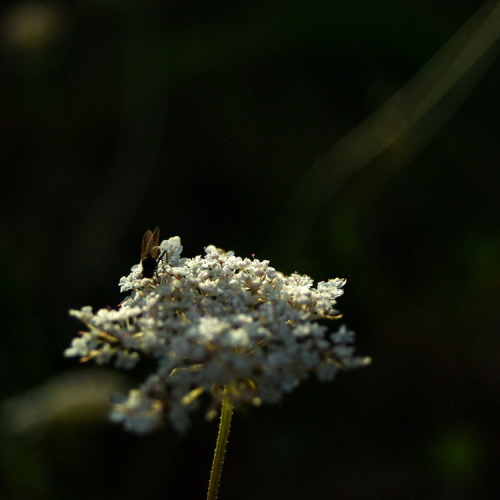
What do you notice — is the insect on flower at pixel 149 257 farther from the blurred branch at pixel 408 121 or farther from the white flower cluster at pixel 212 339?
the blurred branch at pixel 408 121

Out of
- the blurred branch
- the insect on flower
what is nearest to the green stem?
the insect on flower

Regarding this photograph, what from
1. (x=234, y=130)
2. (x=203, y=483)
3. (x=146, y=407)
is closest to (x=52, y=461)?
(x=203, y=483)

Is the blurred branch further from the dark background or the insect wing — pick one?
the insect wing

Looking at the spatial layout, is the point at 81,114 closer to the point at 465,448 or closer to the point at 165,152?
the point at 165,152

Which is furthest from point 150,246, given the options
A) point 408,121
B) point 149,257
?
point 408,121

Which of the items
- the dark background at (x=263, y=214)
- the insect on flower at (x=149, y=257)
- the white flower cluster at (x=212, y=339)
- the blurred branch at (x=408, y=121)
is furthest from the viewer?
the blurred branch at (x=408, y=121)

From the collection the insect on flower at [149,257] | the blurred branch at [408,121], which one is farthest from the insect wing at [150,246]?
the blurred branch at [408,121]

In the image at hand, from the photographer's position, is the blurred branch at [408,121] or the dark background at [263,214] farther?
the blurred branch at [408,121]

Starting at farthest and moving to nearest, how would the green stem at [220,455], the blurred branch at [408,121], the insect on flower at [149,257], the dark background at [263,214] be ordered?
the blurred branch at [408,121], the dark background at [263,214], the insect on flower at [149,257], the green stem at [220,455]
